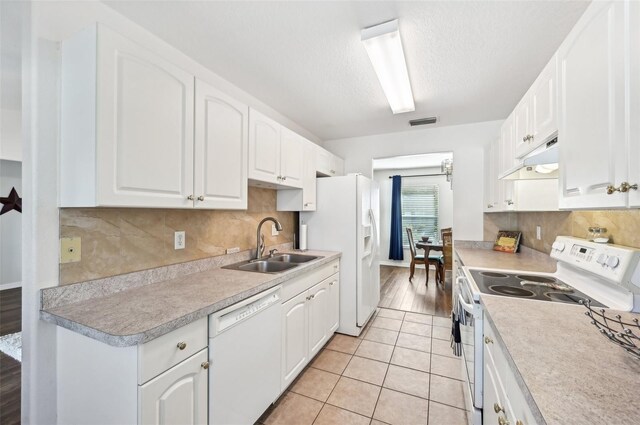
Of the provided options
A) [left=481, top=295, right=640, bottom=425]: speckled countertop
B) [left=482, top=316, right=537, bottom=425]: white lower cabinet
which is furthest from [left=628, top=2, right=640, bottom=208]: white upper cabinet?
[left=482, top=316, right=537, bottom=425]: white lower cabinet

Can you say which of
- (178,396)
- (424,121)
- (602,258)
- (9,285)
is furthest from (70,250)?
(9,285)

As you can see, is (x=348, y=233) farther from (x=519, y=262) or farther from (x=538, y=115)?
(x=538, y=115)

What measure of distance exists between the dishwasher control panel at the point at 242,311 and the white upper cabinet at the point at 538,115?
1.76 metres

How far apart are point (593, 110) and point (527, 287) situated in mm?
965

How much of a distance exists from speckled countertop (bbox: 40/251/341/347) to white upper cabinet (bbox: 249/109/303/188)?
0.81 m

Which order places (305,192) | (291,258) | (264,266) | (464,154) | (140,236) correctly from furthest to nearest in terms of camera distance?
(464,154) < (305,192) < (291,258) < (264,266) < (140,236)

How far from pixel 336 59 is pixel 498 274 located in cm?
187

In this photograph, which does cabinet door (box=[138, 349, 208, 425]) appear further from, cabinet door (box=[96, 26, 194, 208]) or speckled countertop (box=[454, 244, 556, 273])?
speckled countertop (box=[454, 244, 556, 273])

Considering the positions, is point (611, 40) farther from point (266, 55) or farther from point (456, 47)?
point (266, 55)

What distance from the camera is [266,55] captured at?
1.84 meters

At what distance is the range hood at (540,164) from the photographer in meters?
1.39

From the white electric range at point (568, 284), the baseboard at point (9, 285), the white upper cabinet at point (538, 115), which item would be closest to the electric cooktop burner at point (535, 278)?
the white electric range at point (568, 284)

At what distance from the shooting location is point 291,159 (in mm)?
2482

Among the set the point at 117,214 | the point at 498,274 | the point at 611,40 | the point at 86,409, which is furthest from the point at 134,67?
the point at 498,274
